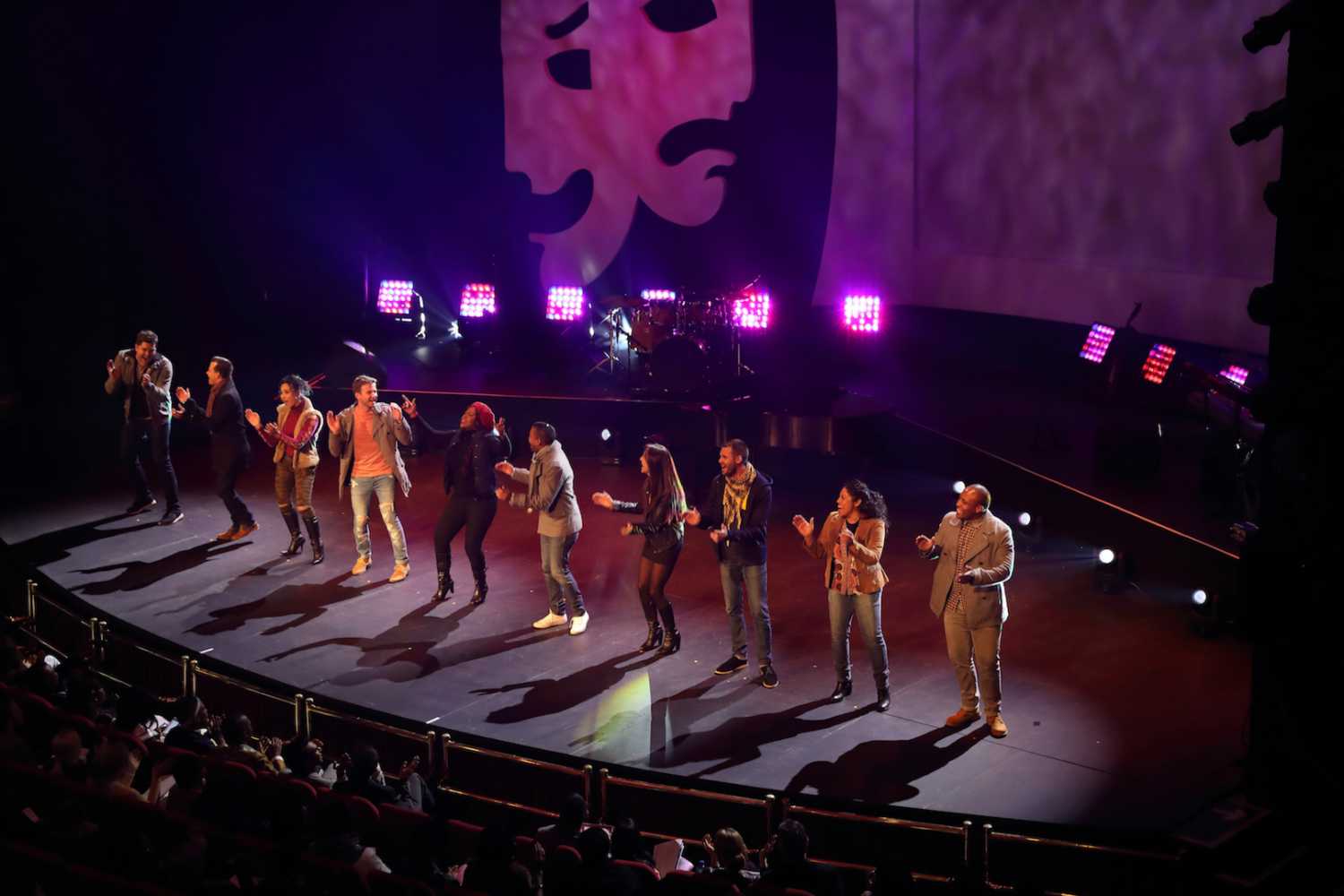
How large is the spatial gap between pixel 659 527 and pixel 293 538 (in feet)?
12.8

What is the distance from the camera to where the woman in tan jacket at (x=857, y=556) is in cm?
757

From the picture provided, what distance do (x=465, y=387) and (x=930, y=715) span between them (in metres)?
9.57

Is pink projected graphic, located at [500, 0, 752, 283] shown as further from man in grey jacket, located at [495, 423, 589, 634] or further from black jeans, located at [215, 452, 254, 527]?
man in grey jacket, located at [495, 423, 589, 634]

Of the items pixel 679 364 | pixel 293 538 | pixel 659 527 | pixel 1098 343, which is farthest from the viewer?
pixel 679 364

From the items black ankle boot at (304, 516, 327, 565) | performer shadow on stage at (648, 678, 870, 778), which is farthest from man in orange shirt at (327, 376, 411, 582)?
performer shadow on stage at (648, 678, 870, 778)

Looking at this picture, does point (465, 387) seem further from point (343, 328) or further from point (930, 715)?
point (930, 715)

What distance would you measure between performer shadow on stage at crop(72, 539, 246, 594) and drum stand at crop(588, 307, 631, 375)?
670 centimetres

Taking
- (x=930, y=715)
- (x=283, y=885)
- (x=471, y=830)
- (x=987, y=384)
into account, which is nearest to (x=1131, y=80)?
(x=987, y=384)

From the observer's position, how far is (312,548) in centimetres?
1080

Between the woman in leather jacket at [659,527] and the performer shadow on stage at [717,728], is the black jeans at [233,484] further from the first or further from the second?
the performer shadow on stage at [717,728]

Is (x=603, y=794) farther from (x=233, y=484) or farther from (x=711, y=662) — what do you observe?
(x=233, y=484)

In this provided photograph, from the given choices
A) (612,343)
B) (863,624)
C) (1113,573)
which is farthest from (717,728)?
(612,343)

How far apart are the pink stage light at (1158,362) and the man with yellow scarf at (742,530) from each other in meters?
5.85

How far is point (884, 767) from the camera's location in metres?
7.13
